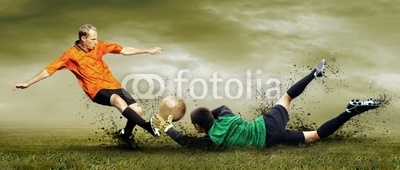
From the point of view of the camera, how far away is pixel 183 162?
784 centimetres

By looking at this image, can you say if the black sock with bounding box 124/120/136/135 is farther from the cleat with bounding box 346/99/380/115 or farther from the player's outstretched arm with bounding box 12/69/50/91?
the cleat with bounding box 346/99/380/115

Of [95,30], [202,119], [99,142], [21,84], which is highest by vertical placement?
[95,30]

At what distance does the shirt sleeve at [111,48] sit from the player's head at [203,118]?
2016 millimetres

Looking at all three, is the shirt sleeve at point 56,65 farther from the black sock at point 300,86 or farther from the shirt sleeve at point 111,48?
the black sock at point 300,86

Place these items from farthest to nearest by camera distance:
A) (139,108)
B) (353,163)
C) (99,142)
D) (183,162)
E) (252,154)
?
(99,142), (139,108), (252,154), (183,162), (353,163)

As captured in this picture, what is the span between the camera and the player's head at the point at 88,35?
988 centimetres

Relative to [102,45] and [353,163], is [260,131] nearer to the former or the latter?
[353,163]

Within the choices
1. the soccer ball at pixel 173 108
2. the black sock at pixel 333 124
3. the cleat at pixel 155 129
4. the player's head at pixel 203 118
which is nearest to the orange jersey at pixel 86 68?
the soccer ball at pixel 173 108

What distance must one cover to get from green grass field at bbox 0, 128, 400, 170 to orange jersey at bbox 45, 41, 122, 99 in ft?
3.77

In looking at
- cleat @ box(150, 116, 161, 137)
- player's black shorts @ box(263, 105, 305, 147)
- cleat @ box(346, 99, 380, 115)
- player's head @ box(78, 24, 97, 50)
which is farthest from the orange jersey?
cleat @ box(346, 99, 380, 115)

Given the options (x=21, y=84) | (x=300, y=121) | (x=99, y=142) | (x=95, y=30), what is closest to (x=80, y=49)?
(x=95, y=30)

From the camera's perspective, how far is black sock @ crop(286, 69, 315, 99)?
9.48 metres

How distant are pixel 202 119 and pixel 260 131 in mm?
965

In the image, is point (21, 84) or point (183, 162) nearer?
point (183, 162)
